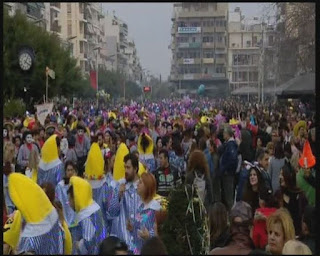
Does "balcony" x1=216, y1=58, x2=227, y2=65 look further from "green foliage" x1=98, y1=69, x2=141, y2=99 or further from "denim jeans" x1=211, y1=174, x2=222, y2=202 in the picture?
"denim jeans" x1=211, y1=174, x2=222, y2=202

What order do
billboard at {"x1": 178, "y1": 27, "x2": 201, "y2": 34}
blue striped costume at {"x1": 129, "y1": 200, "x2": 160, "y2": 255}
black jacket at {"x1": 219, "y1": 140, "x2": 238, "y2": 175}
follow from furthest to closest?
billboard at {"x1": 178, "y1": 27, "x2": 201, "y2": 34}
black jacket at {"x1": 219, "y1": 140, "x2": 238, "y2": 175}
blue striped costume at {"x1": 129, "y1": 200, "x2": 160, "y2": 255}

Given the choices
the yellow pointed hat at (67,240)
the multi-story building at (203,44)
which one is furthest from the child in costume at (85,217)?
the multi-story building at (203,44)

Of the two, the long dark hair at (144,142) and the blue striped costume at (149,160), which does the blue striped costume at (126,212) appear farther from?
the long dark hair at (144,142)

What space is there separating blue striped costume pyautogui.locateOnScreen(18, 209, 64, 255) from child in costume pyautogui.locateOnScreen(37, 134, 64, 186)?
15.6 ft

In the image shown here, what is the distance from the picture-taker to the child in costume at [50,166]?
12016 mm

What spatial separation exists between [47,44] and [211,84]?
95.2 m

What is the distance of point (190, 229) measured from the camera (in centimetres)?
711

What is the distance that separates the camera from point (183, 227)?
709 centimetres

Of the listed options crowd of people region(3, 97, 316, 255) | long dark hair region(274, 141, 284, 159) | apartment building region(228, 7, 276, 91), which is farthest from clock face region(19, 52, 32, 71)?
apartment building region(228, 7, 276, 91)

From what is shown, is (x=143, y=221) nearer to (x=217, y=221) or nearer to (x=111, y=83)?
(x=217, y=221)

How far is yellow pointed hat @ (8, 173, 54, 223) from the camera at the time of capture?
6816 mm

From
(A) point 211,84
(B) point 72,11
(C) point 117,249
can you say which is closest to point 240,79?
(A) point 211,84

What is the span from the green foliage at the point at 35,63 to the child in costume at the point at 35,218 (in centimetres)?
2952

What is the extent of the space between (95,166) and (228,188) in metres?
3.83
